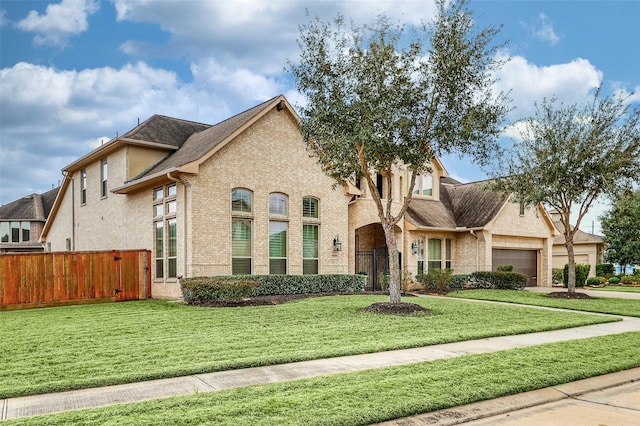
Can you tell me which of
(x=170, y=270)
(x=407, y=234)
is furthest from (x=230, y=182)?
(x=407, y=234)

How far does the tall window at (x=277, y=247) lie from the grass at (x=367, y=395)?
42.2ft

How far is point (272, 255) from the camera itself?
20.6 metres

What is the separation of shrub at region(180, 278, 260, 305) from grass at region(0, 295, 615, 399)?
814 millimetres

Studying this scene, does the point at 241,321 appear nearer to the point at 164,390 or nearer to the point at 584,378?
the point at 164,390

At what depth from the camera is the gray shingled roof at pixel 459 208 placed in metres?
27.2

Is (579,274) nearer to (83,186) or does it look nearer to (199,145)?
(199,145)

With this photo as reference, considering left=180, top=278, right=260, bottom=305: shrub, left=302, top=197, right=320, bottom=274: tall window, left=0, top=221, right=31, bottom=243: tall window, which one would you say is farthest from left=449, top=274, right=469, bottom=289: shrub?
left=0, top=221, right=31, bottom=243: tall window

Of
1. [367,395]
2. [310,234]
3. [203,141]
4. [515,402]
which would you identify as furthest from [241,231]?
[515,402]

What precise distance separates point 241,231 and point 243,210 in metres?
0.78

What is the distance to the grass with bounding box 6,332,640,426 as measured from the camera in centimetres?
525

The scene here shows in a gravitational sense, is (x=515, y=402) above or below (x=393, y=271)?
below

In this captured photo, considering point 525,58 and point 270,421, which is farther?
point 525,58

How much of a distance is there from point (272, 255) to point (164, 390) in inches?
557

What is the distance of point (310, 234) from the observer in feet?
71.6
